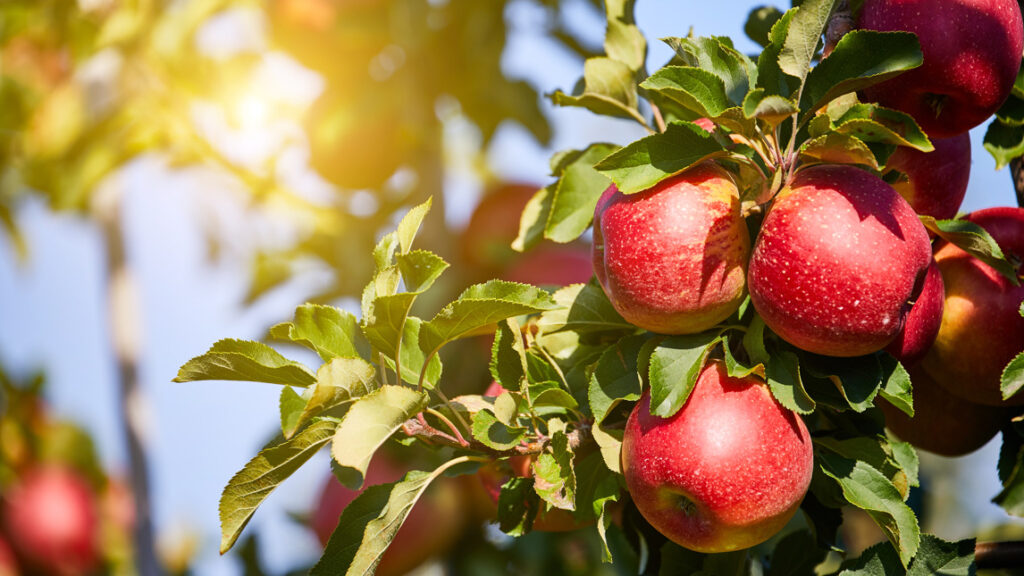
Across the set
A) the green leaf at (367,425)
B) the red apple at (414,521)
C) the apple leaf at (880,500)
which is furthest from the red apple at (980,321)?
the red apple at (414,521)

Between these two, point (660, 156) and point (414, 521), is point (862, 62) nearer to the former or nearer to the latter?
point (660, 156)

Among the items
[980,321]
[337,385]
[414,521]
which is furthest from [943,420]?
[414,521]

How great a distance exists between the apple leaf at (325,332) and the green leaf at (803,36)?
495mm

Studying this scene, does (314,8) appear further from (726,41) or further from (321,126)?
(726,41)

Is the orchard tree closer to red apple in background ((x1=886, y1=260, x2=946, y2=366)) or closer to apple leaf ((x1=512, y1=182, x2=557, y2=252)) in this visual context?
red apple in background ((x1=886, y1=260, x2=946, y2=366))

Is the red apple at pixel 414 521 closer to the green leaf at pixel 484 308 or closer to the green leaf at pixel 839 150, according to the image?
the green leaf at pixel 484 308

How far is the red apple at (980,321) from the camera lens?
0.91 m

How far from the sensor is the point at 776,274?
752mm

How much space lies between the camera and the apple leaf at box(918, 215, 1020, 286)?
83 cm

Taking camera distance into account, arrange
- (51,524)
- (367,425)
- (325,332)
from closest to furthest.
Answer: (367,425) < (325,332) < (51,524)

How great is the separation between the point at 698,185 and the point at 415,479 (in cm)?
41

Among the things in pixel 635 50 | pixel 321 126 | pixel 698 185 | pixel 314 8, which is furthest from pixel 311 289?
pixel 698 185

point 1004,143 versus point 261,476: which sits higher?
point 261,476

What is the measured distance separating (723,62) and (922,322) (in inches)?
12.9
